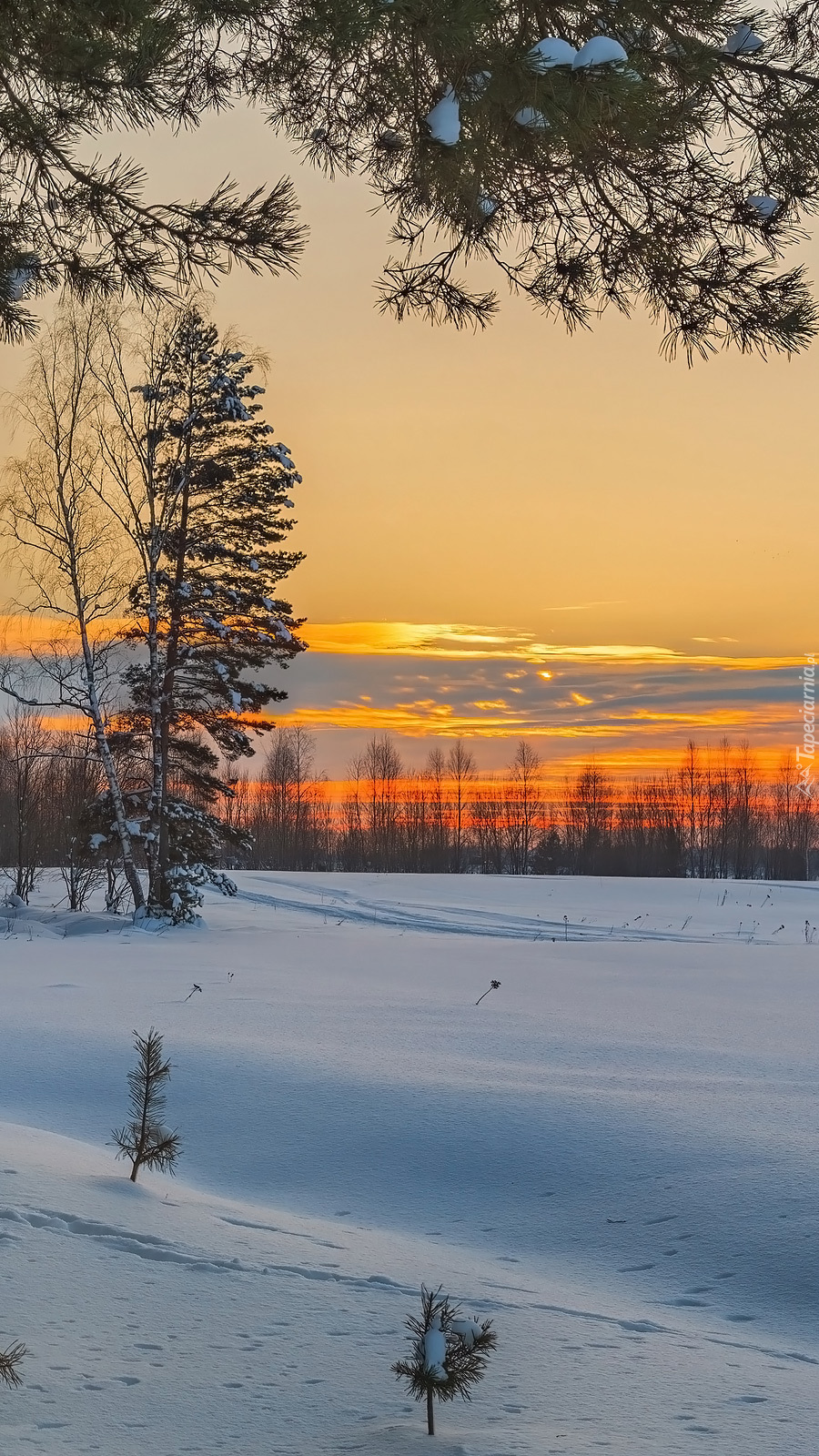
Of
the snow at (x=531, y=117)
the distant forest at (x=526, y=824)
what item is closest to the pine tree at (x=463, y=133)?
the snow at (x=531, y=117)

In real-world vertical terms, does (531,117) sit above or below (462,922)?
above

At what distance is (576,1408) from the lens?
2.73 m

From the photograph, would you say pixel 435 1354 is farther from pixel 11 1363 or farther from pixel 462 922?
pixel 462 922

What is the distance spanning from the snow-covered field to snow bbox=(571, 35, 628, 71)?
348 cm

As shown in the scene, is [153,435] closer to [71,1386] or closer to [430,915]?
[430,915]

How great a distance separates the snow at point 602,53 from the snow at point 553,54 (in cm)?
9

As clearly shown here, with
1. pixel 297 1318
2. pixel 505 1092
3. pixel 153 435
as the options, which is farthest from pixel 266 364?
pixel 297 1318

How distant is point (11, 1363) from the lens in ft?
8.21

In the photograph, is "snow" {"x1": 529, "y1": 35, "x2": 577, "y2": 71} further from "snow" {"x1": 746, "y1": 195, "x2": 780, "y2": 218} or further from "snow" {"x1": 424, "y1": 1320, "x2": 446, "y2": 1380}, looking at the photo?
"snow" {"x1": 424, "y1": 1320, "x2": 446, "y2": 1380}

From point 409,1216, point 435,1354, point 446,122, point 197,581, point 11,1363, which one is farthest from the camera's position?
point 197,581

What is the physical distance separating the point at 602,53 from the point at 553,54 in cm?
21

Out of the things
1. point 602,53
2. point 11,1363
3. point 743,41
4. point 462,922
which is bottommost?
point 462,922

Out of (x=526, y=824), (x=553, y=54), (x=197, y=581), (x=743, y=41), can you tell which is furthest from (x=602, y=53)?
(x=526, y=824)

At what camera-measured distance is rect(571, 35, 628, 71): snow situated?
297 cm
